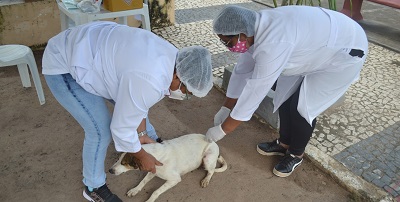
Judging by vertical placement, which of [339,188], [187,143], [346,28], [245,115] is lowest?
[339,188]

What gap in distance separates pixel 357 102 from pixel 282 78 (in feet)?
5.83

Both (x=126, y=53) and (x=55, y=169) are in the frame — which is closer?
(x=126, y=53)

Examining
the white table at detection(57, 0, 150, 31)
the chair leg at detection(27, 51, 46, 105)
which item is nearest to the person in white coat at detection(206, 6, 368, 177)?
the white table at detection(57, 0, 150, 31)

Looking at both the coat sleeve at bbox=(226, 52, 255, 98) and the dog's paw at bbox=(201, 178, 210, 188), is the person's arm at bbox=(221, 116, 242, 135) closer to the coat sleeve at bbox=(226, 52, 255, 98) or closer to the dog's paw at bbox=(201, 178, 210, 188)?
the coat sleeve at bbox=(226, 52, 255, 98)

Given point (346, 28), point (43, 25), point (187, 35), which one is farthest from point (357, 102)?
point (43, 25)

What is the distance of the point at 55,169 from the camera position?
2.87m

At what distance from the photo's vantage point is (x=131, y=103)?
5.80ft

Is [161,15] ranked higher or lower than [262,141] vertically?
higher

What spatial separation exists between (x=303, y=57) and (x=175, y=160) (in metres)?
1.24

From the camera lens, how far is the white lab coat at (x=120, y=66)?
173 cm

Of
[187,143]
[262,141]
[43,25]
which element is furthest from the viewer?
[43,25]

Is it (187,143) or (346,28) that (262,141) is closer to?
(187,143)

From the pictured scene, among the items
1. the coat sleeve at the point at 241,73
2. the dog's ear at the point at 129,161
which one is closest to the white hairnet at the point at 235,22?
the coat sleeve at the point at 241,73

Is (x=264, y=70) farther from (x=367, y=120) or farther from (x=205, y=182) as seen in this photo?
(x=367, y=120)
